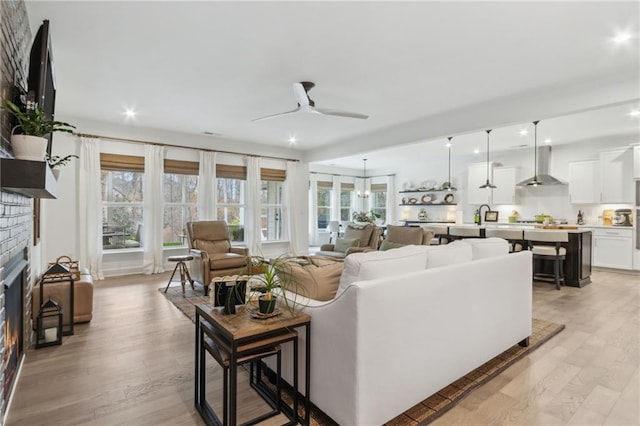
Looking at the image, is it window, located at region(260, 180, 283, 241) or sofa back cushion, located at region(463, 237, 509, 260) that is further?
window, located at region(260, 180, 283, 241)

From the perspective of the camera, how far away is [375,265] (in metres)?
1.83

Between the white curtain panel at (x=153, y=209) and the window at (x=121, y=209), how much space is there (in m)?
0.24

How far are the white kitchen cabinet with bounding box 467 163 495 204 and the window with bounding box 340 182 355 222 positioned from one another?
394 cm

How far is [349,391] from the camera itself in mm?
1618

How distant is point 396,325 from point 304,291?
24.7 inches

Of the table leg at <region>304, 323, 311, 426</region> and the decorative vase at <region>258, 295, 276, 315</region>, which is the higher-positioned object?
the decorative vase at <region>258, 295, 276, 315</region>

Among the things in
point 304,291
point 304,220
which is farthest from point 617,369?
point 304,220

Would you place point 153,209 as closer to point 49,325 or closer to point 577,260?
point 49,325

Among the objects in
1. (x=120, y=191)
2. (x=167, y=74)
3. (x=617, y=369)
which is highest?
(x=167, y=74)

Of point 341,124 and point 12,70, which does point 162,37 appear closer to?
point 12,70

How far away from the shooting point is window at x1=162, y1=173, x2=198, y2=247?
6.55 m

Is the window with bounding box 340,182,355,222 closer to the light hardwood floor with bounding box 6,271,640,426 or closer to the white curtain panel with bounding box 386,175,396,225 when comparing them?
the white curtain panel with bounding box 386,175,396,225

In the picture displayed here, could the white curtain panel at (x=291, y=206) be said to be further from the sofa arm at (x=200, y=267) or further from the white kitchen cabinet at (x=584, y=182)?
the white kitchen cabinet at (x=584, y=182)

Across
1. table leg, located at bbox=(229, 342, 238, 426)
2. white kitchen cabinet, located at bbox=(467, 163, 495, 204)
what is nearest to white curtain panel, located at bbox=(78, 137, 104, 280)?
table leg, located at bbox=(229, 342, 238, 426)
